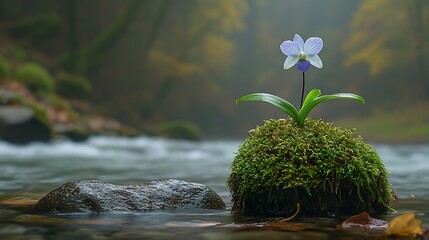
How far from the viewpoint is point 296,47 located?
3.52 meters

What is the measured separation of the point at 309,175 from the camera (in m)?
3.20

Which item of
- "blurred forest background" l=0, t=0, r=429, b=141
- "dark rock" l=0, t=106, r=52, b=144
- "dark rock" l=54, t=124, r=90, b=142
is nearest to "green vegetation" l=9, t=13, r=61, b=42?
"blurred forest background" l=0, t=0, r=429, b=141

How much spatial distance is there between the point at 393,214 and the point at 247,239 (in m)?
1.32

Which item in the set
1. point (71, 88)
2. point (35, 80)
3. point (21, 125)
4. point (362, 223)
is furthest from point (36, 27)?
point (362, 223)

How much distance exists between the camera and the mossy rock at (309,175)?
3.23 m

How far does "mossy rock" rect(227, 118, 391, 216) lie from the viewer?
10.6ft

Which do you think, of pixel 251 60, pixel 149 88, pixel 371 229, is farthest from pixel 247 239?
pixel 251 60

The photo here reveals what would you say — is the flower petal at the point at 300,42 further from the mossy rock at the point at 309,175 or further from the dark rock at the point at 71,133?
the dark rock at the point at 71,133

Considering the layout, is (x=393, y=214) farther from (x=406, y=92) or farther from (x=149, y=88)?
(x=406, y=92)

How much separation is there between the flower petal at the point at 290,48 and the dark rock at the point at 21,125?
11.7 metres

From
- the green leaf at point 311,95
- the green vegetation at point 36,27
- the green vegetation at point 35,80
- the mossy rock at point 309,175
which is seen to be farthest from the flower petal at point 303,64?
the green vegetation at point 36,27

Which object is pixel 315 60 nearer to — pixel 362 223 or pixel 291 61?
pixel 291 61

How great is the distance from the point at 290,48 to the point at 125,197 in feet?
5.01

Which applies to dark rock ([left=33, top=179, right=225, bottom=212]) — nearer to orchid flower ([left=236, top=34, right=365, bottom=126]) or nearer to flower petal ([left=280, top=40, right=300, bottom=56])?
orchid flower ([left=236, top=34, right=365, bottom=126])
